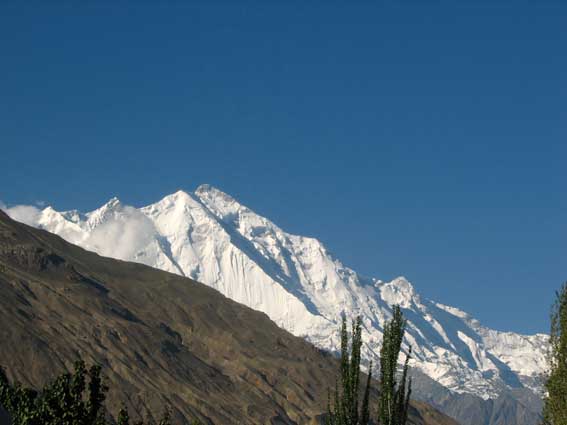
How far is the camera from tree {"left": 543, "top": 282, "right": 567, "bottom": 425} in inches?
2714

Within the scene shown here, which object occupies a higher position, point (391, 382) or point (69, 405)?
point (391, 382)

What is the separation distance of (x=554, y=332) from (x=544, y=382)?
4.17 meters

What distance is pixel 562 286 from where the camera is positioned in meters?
70.6

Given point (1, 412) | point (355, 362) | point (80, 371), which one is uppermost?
point (355, 362)

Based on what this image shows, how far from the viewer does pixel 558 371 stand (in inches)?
2741

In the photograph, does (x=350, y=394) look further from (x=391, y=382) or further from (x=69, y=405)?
(x=69, y=405)

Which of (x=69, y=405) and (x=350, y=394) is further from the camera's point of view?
(x=350, y=394)

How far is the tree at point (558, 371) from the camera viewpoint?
6894 centimetres

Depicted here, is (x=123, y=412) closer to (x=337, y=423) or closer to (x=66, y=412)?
(x=66, y=412)

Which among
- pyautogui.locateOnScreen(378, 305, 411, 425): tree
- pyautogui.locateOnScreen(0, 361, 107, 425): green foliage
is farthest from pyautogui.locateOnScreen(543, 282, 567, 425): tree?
pyautogui.locateOnScreen(0, 361, 107, 425): green foliage

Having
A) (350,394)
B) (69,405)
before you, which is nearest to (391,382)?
(350,394)

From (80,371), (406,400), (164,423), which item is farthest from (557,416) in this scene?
(80,371)

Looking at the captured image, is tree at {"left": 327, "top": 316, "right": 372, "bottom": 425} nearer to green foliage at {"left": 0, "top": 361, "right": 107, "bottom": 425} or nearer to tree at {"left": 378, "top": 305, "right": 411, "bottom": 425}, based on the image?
tree at {"left": 378, "top": 305, "right": 411, "bottom": 425}

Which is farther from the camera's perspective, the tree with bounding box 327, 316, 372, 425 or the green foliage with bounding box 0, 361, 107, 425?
the tree with bounding box 327, 316, 372, 425
